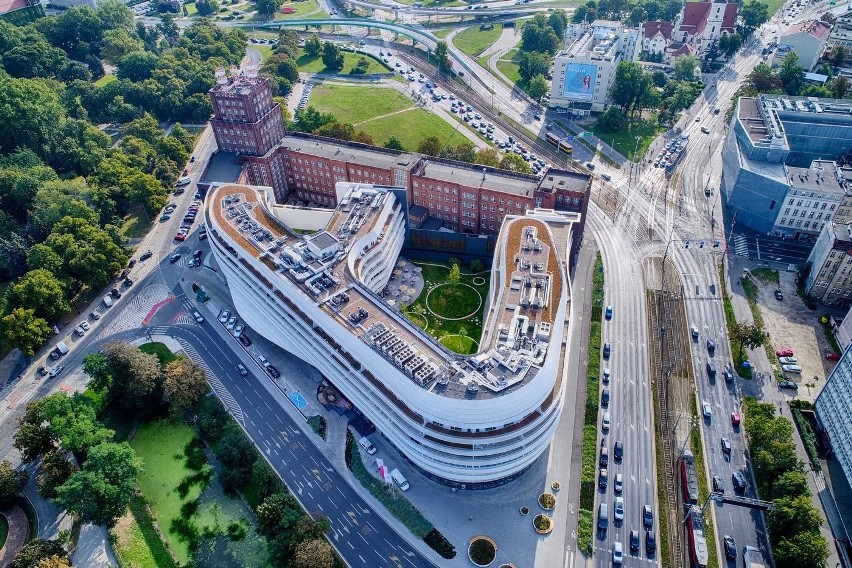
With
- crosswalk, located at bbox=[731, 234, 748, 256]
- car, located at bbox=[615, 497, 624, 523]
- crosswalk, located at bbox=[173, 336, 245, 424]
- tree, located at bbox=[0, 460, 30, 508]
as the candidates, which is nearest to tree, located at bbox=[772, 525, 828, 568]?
car, located at bbox=[615, 497, 624, 523]

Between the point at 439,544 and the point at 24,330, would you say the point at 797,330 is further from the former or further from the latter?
the point at 24,330

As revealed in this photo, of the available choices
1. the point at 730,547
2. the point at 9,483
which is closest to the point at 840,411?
the point at 730,547

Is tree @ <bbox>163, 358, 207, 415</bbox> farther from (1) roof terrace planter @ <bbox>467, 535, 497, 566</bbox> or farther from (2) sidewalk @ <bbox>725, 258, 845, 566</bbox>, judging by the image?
(2) sidewalk @ <bbox>725, 258, 845, 566</bbox>

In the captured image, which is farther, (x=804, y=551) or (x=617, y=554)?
(x=617, y=554)

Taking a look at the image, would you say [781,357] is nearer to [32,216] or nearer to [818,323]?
[818,323]

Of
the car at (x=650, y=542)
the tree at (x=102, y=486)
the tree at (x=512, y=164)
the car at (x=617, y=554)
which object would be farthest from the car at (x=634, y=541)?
the tree at (x=512, y=164)

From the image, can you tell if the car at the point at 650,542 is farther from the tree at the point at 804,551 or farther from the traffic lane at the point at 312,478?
the traffic lane at the point at 312,478

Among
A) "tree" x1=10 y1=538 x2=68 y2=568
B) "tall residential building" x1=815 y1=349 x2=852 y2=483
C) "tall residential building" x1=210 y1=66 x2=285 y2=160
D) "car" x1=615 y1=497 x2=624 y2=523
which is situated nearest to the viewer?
"tree" x1=10 y1=538 x2=68 y2=568
